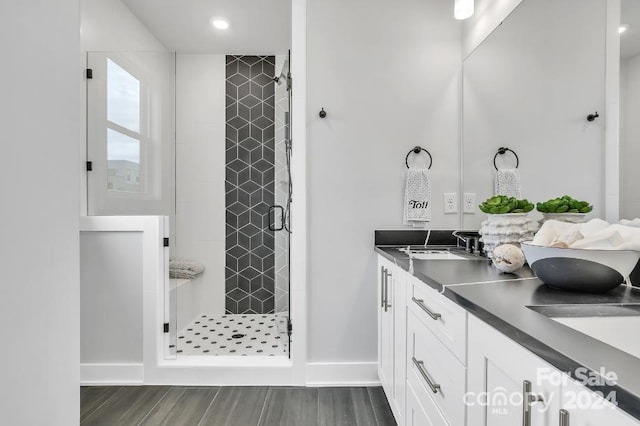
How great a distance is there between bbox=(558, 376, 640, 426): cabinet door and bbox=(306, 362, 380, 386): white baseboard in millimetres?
1772

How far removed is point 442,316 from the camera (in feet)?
3.52

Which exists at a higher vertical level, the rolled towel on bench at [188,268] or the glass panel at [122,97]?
the glass panel at [122,97]

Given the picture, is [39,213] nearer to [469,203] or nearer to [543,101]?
[543,101]

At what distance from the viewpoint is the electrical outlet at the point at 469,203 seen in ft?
7.03

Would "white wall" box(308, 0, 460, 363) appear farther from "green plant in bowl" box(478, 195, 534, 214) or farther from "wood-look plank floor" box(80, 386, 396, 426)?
"green plant in bowl" box(478, 195, 534, 214)

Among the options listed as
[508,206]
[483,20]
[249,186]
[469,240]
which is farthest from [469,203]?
[249,186]

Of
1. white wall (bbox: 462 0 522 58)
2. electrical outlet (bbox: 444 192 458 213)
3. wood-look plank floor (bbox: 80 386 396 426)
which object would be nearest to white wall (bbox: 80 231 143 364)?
wood-look plank floor (bbox: 80 386 396 426)

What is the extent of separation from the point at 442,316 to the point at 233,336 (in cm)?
222

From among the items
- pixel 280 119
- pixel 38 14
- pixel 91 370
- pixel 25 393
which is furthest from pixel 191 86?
pixel 25 393

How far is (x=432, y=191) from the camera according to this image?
2246 millimetres

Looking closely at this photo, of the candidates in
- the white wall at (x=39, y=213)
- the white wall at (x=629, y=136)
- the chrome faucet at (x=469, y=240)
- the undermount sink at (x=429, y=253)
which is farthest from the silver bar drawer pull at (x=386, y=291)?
the white wall at (x=39, y=213)

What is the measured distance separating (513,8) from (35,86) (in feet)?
6.84

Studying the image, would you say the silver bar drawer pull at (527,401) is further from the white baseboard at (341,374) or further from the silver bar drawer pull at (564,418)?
the white baseboard at (341,374)

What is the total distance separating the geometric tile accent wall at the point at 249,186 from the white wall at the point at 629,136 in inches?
108
